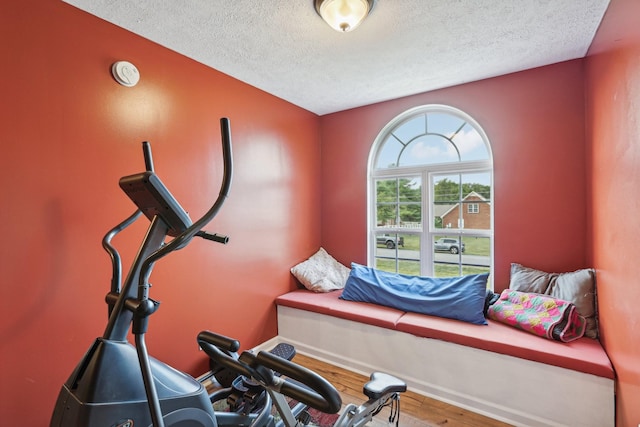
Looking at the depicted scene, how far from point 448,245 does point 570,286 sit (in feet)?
3.29

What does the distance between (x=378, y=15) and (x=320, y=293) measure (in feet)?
7.89

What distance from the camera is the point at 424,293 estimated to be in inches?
101

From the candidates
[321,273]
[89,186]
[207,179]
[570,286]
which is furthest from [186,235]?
[570,286]

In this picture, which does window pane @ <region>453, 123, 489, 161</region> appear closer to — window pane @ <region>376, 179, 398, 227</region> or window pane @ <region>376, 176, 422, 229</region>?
window pane @ <region>376, 176, 422, 229</region>

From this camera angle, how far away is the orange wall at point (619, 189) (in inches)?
50.7

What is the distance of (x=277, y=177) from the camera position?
2961mm

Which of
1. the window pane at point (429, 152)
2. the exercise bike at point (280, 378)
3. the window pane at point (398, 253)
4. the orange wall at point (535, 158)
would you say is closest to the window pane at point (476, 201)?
the orange wall at point (535, 158)

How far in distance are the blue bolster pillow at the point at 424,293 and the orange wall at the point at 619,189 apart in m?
0.73

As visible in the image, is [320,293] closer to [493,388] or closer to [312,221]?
[312,221]

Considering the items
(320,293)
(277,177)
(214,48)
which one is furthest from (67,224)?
(320,293)

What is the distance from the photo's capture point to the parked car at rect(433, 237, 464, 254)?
2.85 m

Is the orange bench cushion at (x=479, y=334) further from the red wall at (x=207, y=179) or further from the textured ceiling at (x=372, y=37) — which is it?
the textured ceiling at (x=372, y=37)

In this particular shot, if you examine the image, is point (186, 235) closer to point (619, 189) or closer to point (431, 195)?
point (619, 189)

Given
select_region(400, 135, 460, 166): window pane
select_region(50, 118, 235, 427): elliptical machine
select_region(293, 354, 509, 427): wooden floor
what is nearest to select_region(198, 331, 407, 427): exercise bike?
select_region(50, 118, 235, 427): elliptical machine
